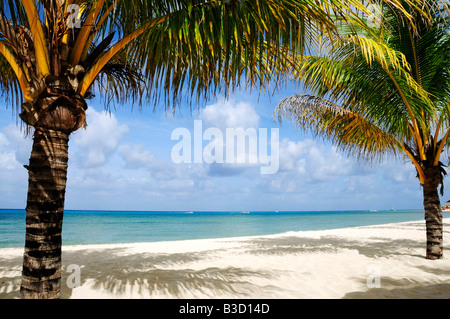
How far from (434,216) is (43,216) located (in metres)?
7.24

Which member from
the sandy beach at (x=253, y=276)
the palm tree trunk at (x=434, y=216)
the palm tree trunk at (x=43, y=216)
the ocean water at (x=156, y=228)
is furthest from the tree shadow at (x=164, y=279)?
the ocean water at (x=156, y=228)

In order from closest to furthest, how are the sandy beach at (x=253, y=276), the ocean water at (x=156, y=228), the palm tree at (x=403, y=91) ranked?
1. the sandy beach at (x=253, y=276)
2. the palm tree at (x=403, y=91)
3. the ocean water at (x=156, y=228)

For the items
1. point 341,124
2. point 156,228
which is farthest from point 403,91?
point 156,228

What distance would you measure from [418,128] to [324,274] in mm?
3850

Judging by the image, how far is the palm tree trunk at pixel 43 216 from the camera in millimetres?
2906

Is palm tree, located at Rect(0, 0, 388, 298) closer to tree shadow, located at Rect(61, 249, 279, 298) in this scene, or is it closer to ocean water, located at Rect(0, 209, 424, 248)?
tree shadow, located at Rect(61, 249, 279, 298)

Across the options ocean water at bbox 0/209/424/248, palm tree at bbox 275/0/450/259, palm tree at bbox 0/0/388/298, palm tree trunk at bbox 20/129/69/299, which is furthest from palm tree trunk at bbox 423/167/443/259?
ocean water at bbox 0/209/424/248

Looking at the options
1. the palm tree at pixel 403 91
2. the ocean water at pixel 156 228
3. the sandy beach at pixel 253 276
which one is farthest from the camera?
the ocean water at pixel 156 228

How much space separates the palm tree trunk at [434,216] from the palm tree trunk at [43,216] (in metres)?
7.01

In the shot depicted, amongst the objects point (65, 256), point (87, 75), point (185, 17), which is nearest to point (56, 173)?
point (87, 75)

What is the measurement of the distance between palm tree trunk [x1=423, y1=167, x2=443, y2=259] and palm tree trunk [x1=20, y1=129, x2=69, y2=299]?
23.0 feet

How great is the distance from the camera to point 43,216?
114 inches

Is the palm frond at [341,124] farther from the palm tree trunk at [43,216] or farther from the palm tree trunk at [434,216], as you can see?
the palm tree trunk at [43,216]
